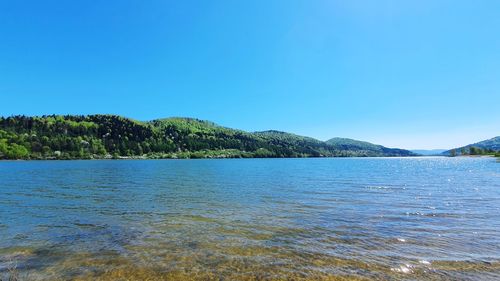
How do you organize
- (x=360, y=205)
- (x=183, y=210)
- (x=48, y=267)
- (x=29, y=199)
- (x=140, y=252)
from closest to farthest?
(x=48, y=267), (x=140, y=252), (x=183, y=210), (x=360, y=205), (x=29, y=199)

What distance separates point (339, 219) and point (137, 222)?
52.2ft

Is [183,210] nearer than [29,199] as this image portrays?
Yes

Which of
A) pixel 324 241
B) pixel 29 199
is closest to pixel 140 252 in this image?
pixel 324 241

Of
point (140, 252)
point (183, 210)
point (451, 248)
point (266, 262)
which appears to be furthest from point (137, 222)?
point (451, 248)

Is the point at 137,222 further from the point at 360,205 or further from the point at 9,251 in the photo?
the point at 360,205

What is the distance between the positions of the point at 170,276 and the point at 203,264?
176 centimetres

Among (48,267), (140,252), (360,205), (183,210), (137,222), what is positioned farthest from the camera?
(360,205)

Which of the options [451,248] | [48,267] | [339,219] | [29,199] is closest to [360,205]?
[339,219]

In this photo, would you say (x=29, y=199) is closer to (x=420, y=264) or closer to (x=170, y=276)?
(x=170, y=276)

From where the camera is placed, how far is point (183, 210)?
89.1 ft

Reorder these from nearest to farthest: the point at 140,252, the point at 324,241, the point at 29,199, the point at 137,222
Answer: the point at 140,252, the point at 324,241, the point at 137,222, the point at 29,199

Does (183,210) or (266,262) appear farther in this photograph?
(183,210)

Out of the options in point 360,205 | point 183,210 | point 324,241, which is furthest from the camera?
point 360,205

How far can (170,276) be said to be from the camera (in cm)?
1186
